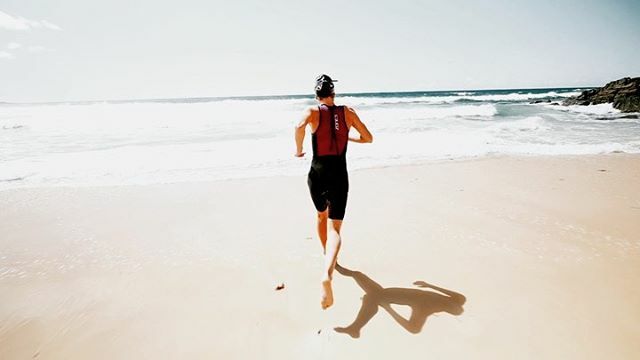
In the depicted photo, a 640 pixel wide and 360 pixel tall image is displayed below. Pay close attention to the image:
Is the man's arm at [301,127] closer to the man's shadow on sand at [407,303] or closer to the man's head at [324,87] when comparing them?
the man's head at [324,87]

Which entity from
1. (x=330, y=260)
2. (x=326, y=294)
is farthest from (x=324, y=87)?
(x=326, y=294)

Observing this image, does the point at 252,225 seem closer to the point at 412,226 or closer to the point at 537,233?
the point at 412,226

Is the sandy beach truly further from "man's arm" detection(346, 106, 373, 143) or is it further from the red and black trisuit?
"man's arm" detection(346, 106, 373, 143)

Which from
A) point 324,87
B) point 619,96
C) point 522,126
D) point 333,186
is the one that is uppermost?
point 619,96

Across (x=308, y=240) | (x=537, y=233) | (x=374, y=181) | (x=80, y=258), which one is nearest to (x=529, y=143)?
(x=374, y=181)

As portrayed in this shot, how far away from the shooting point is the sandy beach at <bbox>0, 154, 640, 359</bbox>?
97.7 inches

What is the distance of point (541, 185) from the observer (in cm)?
633

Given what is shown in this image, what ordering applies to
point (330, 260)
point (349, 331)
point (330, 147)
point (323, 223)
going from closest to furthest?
point (349, 331)
point (330, 260)
point (330, 147)
point (323, 223)

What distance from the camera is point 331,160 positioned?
10.1 feet

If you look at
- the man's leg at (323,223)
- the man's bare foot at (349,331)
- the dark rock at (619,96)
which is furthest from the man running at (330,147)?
the dark rock at (619,96)

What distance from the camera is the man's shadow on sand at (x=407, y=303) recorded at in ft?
8.66

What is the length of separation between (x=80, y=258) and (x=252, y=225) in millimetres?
2025

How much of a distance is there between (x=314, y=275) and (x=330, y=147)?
134 centimetres

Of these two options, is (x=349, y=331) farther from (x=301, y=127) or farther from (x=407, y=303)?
(x=301, y=127)
